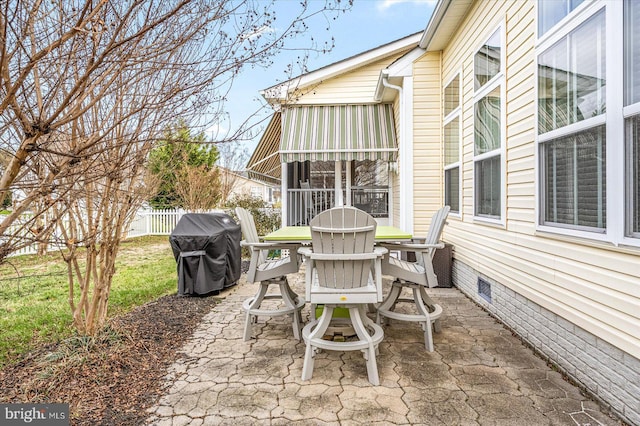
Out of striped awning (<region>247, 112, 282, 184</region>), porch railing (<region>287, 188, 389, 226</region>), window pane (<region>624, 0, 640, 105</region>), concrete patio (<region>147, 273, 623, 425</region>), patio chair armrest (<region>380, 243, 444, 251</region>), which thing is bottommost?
concrete patio (<region>147, 273, 623, 425</region>)

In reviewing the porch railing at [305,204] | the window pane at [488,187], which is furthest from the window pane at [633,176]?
the porch railing at [305,204]

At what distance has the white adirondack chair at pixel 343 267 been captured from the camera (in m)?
3.08

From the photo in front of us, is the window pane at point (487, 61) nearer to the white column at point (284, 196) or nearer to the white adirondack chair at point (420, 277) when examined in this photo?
the white adirondack chair at point (420, 277)

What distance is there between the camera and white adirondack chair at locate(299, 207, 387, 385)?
3078 mm

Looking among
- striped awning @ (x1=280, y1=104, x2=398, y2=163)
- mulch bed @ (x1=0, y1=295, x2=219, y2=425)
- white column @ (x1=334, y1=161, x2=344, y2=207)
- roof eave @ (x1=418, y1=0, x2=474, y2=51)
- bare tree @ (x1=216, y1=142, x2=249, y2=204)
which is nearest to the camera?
mulch bed @ (x1=0, y1=295, x2=219, y2=425)

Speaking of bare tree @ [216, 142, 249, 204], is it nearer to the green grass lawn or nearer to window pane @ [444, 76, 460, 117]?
the green grass lawn

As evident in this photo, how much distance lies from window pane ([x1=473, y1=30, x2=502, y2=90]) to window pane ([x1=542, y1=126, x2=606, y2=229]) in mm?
1776

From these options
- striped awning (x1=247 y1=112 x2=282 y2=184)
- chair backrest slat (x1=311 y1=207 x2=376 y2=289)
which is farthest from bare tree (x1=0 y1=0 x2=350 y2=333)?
striped awning (x1=247 y1=112 x2=282 y2=184)

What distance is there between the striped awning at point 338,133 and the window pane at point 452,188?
1.70m

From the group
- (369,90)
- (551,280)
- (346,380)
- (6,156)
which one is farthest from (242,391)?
(369,90)

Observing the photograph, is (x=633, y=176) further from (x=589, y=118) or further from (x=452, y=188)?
(x=452, y=188)

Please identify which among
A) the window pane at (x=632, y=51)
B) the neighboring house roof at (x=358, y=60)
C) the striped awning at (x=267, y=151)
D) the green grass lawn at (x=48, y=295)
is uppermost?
the neighboring house roof at (x=358, y=60)

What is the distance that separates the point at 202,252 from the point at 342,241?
11.1 feet

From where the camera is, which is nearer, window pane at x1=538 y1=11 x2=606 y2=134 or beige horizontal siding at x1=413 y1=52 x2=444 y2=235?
window pane at x1=538 y1=11 x2=606 y2=134
